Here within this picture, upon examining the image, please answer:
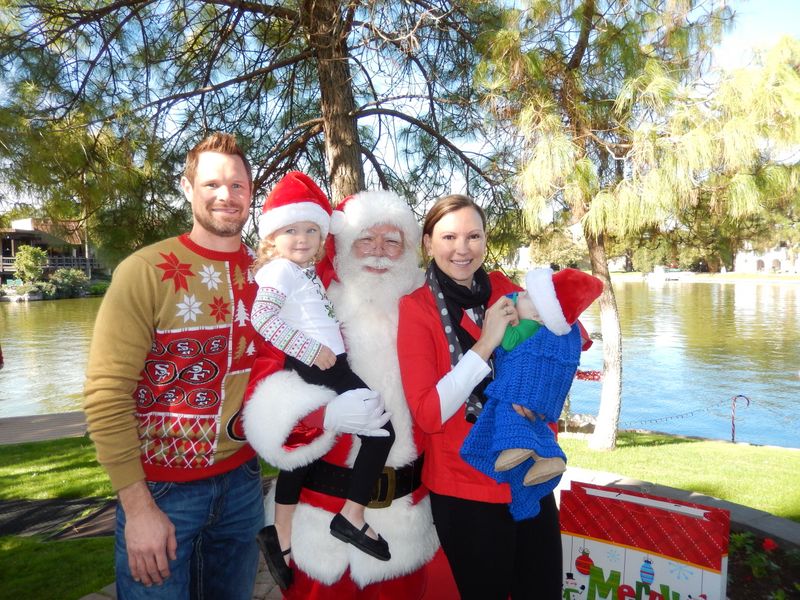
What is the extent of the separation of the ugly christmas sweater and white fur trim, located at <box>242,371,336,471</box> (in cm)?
6

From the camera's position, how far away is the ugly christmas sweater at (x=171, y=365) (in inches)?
56.5

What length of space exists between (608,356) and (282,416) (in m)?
6.11

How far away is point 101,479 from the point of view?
17.0 feet

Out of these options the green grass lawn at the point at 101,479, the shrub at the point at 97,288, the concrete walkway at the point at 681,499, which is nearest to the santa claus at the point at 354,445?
the concrete walkway at the point at 681,499

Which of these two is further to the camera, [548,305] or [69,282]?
[69,282]

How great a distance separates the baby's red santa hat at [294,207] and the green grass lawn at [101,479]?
2421 millimetres

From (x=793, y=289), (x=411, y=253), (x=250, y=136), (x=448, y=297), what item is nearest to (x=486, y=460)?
(x=448, y=297)

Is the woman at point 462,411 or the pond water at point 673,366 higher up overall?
the woman at point 462,411

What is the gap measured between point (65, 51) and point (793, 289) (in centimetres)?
5115

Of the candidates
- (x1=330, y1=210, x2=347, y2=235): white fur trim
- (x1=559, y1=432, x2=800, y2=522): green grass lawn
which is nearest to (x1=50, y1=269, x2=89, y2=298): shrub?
(x1=559, y1=432, x2=800, y2=522): green grass lawn

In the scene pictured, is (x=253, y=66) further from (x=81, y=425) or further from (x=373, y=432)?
(x=81, y=425)

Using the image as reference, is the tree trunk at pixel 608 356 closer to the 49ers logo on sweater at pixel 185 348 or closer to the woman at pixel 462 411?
the woman at pixel 462 411

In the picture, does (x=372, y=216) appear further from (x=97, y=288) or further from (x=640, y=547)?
(x=97, y=288)

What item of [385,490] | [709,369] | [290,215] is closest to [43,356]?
[290,215]
